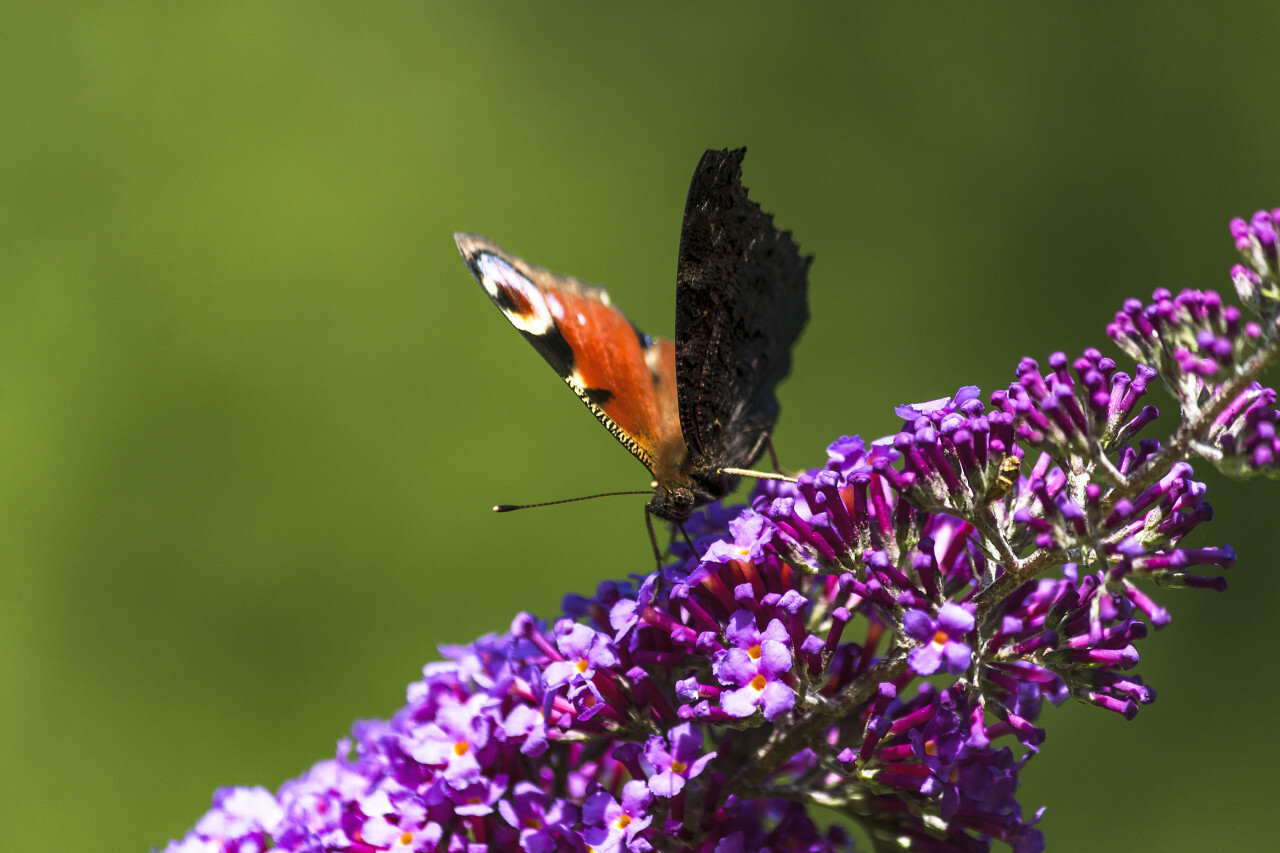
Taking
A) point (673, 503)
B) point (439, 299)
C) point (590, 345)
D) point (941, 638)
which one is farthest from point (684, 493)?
point (439, 299)

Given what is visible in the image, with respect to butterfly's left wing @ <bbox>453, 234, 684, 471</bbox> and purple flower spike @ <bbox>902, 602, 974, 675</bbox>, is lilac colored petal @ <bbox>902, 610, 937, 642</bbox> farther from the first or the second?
butterfly's left wing @ <bbox>453, 234, 684, 471</bbox>

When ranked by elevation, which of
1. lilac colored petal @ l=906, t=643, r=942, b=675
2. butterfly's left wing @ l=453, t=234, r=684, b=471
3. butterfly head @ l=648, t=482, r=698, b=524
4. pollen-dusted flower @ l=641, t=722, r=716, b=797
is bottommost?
pollen-dusted flower @ l=641, t=722, r=716, b=797

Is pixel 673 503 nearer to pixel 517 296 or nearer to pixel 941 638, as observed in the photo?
pixel 517 296

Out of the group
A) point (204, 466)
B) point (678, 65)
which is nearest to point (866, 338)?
point (678, 65)

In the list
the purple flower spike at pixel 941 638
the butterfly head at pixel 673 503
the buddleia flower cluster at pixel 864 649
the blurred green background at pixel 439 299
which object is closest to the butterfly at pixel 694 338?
the butterfly head at pixel 673 503

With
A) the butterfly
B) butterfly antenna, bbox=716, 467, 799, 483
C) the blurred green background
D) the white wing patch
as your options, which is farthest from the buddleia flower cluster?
the blurred green background

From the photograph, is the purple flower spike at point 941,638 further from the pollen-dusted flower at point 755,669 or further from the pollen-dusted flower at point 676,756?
the pollen-dusted flower at point 676,756

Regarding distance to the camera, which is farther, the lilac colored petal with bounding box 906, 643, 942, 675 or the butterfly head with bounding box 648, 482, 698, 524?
the butterfly head with bounding box 648, 482, 698, 524
